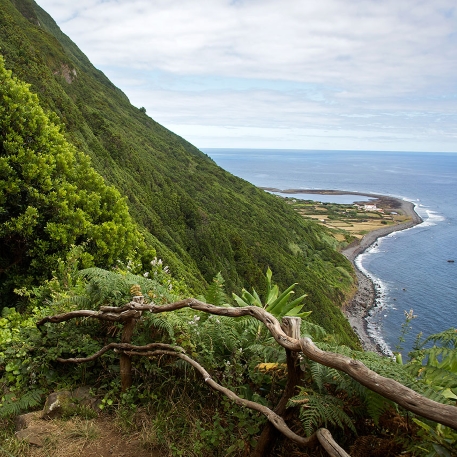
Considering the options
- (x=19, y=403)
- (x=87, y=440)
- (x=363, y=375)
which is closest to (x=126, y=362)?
(x=87, y=440)

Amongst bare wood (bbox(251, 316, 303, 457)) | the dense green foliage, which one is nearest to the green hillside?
the dense green foliage

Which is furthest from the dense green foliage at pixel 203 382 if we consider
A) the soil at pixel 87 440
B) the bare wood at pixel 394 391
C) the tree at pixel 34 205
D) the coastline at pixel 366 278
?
the coastline at pixel 366 278

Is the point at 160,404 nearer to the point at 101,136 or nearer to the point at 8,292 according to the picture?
the point at 8,292

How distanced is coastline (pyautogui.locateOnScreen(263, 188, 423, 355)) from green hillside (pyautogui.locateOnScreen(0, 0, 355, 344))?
2.21m

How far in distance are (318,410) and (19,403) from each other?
130 inches

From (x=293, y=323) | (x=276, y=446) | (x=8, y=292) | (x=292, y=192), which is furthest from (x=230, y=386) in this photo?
(x=292, y=192)

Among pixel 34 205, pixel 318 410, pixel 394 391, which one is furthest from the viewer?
pixel 34 205

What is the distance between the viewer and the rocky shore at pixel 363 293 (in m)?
40.5

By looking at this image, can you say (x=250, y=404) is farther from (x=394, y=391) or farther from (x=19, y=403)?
(x=19, y=403)

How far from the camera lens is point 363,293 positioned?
5406 cm

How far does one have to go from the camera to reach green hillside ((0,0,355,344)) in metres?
21.6

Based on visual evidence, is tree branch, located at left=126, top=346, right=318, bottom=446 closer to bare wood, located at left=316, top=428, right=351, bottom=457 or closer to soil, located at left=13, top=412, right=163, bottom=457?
bare wood, located at left=316, top=428, right=351, bottom=457

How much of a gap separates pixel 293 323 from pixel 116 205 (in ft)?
26.9

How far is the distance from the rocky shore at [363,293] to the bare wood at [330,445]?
37.1 meters
